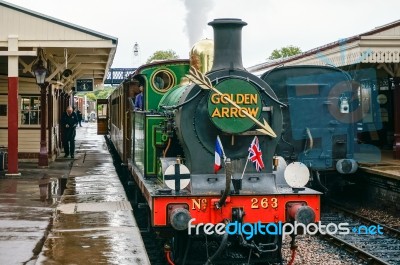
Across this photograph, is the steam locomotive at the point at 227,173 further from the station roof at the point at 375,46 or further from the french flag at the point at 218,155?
the station roof at the point at 375,46

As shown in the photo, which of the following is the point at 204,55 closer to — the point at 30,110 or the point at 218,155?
the point at 218,155

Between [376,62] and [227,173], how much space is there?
29.9 feet

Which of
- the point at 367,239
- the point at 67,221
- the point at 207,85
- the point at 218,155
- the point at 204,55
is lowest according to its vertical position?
the point at 367,239

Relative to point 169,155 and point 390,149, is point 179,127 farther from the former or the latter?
point 390,149

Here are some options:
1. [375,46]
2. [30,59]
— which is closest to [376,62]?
[375,46]

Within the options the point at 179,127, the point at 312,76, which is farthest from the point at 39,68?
the point at 179,127

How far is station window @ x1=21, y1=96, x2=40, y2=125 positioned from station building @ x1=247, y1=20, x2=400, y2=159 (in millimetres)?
6165

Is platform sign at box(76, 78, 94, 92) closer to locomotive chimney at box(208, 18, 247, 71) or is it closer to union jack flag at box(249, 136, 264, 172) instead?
locomotive chimney at box(208, 18, 247, 71)

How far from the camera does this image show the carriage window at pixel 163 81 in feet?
31.6

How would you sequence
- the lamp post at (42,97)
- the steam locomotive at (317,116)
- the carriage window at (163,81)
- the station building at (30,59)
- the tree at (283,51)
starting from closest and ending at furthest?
the carriage window at (163,81), the steam locomotive at (317,116), the station building at (30,59), the lamp post at (42,97), the tree at (283,51)

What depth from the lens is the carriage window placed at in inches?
379

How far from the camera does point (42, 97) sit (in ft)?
52.7

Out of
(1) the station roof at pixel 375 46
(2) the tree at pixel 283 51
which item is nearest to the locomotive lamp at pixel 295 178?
(1) the station roof at pixel 375 46

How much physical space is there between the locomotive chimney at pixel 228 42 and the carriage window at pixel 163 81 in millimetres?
2047
